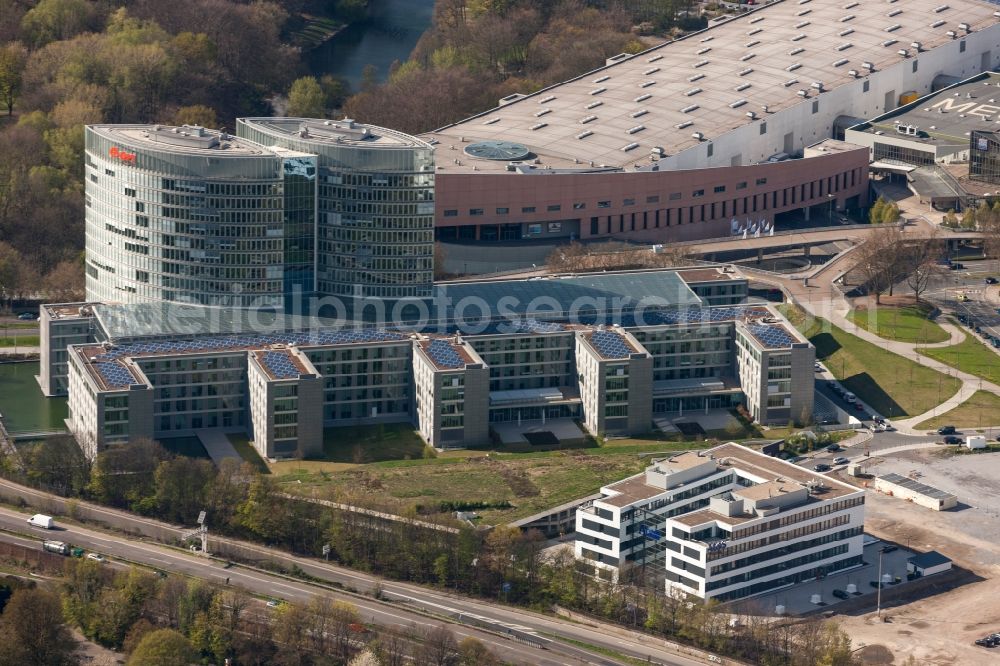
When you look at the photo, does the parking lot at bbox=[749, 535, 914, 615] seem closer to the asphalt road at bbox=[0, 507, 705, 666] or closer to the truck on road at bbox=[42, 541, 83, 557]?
the asphalt road at bbox=[0, 507, 705, 666]

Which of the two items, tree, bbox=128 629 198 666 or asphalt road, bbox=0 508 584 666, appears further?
asphalt road, bbox=0 508 584 666

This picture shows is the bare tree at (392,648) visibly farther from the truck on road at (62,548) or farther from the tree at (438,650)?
the truck on road at (62,548)

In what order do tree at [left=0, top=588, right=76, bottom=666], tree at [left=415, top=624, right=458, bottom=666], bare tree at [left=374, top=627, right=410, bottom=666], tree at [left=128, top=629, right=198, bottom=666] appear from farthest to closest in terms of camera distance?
tree at [left=0, top=588, right=76, bottom=666]
bare tree at [left=374, top=627, right=410, bottom=666]
tree at [left=415, top=624, right=458, bottom=666]
tree at [left=128, top=629, right=198, bottom=666]

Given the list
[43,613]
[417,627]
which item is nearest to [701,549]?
[417,627]

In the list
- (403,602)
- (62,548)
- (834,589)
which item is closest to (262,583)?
(403,602)

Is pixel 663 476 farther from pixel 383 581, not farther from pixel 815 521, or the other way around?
pixel 383 581

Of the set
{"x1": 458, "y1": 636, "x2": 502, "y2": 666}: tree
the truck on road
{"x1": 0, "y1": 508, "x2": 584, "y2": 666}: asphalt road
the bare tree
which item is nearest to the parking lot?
{"x1": 0, "y1": 508, "x2": 584, "y2": 666}: asphalt road

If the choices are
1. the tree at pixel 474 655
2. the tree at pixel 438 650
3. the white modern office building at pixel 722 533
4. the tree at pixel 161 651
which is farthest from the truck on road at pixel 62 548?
the white modern office building at pixel 722 533
